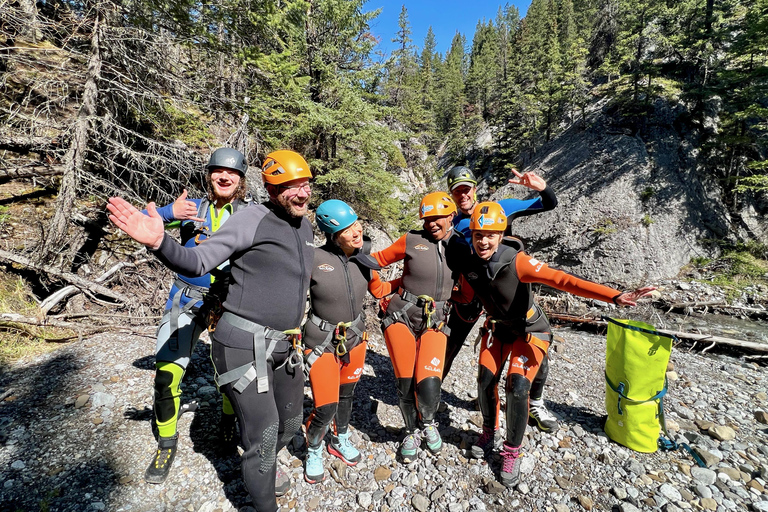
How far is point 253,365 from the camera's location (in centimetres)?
269

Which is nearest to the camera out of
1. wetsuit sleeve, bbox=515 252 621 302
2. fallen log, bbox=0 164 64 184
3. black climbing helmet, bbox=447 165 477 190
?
wetsuit sleeve, bbox=515 252 621 302

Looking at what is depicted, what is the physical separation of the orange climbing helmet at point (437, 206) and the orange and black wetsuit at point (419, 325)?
1.09ft

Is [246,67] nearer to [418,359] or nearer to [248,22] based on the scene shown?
[248,22]

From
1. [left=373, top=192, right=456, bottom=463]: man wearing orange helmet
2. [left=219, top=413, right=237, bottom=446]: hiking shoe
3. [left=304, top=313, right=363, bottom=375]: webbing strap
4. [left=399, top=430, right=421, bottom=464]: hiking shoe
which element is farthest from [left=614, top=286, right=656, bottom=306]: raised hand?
Answer: [left=219, top=413, right=237, bottom=446]: hiking shoe

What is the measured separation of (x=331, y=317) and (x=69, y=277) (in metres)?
5.93

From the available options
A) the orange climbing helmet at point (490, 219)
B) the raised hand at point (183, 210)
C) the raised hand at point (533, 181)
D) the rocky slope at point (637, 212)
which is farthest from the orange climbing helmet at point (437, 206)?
the rocky slope at point (637, 212)

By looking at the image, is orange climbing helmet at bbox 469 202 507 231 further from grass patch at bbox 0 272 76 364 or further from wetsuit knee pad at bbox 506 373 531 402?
grass patch at bbox 0 272 76 364

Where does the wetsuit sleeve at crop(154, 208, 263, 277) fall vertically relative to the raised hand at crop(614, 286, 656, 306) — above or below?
above

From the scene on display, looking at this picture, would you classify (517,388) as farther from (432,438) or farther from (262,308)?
(262,308)

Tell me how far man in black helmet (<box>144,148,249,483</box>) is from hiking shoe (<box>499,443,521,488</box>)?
12.2 feet

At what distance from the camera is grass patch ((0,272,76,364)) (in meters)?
5.07

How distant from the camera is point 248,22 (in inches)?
318

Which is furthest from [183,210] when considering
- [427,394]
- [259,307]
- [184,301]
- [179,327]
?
[427,394]

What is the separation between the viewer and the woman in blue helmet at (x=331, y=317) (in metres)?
3.58
